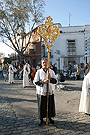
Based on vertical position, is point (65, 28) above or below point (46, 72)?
above

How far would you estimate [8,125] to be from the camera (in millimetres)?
4617

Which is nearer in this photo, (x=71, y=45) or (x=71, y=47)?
(x=71, y=47)

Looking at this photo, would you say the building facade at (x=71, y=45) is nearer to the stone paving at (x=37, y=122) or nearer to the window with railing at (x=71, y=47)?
the window with railing at (x=71, y=47)

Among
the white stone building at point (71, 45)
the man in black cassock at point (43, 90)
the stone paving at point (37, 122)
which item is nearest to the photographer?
the stone paving at point (37, 122)

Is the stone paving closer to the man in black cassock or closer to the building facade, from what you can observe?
the man in black cassock

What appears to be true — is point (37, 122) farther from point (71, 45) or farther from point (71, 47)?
point (71, 45)

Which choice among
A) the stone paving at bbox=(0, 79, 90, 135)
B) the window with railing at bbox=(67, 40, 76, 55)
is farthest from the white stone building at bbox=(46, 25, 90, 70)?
the stone paving at bbox=(0, 79, 90, 135)

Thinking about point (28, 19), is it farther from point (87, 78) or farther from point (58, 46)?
point (87, 78)

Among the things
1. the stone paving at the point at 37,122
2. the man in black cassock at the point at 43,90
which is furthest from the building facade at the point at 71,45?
the man in black cassock at the point at 43,90

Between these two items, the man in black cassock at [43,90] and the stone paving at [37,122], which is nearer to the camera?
the stone paving at [37,122]

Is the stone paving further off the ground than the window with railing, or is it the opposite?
the window with railing

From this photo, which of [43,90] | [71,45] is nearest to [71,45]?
[71,45]

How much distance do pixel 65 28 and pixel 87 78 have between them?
2548cm

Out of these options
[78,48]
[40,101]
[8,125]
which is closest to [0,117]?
[8,125]
